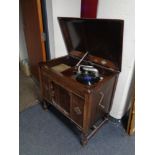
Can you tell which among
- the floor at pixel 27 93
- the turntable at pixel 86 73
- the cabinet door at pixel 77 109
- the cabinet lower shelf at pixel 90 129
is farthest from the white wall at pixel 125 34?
the floor at pixel 27 93

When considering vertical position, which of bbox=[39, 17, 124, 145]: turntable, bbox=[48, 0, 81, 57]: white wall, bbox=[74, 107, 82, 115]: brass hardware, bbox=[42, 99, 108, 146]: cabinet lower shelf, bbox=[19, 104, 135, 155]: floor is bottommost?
bbox=[19, 104, 135, 155]: floor

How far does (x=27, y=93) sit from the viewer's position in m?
2.34

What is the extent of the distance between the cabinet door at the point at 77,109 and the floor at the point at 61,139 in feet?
0.89

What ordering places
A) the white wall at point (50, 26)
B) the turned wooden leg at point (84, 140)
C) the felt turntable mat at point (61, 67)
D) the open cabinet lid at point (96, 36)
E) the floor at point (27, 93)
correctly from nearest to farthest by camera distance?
the open cabinet lid at point (96, 36) < the turned wooden leg at point (84, 140) < the felt turntable mat at point (61, 67) < the white wall at point (50, 26) < the floor at point (27, 93)

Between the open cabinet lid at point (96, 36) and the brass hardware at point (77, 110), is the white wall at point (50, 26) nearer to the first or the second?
the open cabinet lid at point (96, 36)

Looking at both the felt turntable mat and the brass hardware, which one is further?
the felt turntable mat

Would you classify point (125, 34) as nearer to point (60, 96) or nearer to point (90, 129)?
point (60, 96)

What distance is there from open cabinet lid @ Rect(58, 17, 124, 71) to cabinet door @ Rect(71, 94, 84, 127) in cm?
49

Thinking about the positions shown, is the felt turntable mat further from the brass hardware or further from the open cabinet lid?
the brass hardware

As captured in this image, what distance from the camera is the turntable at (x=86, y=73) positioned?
1.26 metres

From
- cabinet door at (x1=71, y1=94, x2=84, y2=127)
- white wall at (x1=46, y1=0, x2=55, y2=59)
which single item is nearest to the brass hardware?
cabinet door at (x1=71, y1=94, x2=84, y2=127)

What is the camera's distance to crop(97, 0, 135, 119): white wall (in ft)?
4.10

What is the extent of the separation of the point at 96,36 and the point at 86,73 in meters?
0.36
